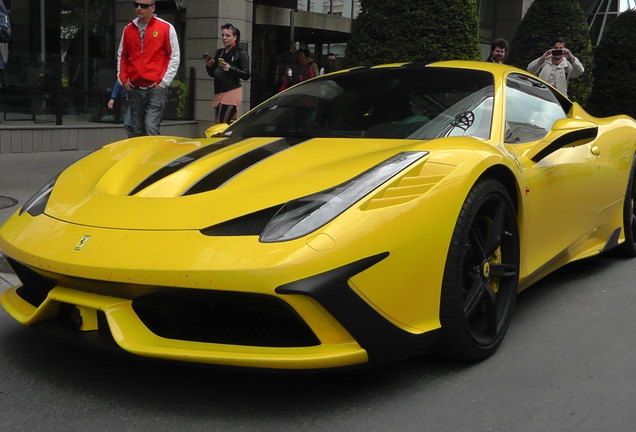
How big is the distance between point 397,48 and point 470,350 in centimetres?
518

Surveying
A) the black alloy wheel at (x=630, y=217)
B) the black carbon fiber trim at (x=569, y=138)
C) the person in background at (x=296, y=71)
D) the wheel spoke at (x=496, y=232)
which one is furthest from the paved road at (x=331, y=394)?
the person in background at (x=296, y=71)

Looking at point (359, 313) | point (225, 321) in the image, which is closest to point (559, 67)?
→ point (359, 313)

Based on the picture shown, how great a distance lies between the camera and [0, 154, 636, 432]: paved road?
2.45m

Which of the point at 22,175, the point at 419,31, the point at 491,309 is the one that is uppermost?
the point at 419,31

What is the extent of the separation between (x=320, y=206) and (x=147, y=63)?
14.7 feet

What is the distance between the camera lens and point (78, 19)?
44.0ft

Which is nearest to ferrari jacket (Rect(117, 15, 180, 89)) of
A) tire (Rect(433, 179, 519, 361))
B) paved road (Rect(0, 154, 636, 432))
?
paved road (Rect(0, 154, 636, 432))

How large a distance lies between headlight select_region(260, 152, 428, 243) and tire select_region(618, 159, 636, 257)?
2.54 metres

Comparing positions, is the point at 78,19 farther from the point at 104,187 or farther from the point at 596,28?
the point at 596,28

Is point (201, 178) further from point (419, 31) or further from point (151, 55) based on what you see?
point (419, 31)

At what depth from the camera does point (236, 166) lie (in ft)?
10.0

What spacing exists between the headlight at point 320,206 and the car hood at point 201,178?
0.05 metres

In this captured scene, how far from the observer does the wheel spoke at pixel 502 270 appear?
10.3 feet

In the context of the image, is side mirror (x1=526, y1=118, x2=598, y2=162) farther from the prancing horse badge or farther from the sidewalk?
the sidewalk
